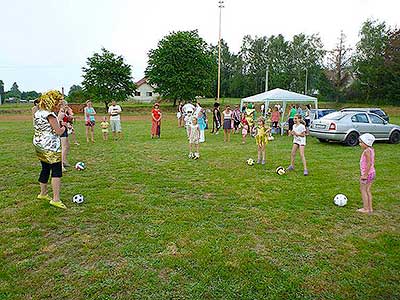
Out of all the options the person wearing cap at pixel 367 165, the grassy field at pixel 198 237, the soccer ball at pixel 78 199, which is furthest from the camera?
the soccer ball at pixel 78 199

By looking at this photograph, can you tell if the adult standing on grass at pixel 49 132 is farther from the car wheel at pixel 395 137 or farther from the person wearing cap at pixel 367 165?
the car wheel at pixel 395 137

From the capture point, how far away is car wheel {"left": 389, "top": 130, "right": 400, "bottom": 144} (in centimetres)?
1412

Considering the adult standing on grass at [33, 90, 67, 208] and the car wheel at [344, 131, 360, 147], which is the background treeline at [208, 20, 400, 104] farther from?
the adult standing on grass at [33, 90, 67, 208]

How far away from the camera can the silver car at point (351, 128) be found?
13.3 m

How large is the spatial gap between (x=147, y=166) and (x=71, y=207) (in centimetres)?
348

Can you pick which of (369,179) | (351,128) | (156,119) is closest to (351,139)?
(351,128)

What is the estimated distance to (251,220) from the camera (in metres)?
5.01

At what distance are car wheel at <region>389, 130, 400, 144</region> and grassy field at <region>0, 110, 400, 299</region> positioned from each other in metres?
7.02

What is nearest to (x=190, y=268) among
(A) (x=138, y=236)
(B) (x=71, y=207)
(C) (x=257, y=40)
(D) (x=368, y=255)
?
(A) (x=138, y=236)

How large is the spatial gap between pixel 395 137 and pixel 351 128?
2.31 m

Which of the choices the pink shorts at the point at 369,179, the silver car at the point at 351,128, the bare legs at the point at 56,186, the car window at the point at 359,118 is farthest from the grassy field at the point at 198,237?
the car window at the point at 359,118

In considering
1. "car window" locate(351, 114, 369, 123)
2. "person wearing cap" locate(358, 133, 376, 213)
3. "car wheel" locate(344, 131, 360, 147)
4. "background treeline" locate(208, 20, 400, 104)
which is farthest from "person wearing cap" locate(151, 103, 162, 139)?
"background treeline" locate(208, 20, 400, 104)

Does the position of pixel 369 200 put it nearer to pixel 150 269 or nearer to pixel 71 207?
pixel 150 269

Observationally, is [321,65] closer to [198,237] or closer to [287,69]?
[287,69]
